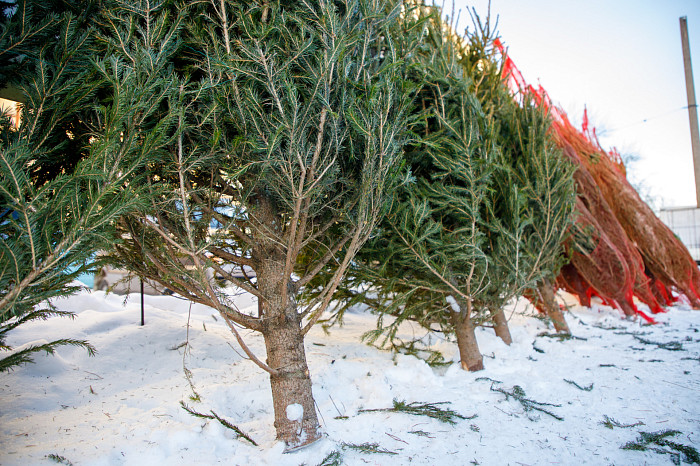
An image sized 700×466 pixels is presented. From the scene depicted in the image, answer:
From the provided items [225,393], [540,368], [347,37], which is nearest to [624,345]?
[540,368]

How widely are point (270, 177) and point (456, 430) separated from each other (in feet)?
7.35

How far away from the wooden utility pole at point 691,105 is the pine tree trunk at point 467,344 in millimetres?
9906

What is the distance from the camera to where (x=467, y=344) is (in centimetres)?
431

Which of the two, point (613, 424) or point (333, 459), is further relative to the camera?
point (613, 424)

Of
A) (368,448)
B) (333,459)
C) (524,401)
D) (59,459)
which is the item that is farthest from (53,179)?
(524,401)

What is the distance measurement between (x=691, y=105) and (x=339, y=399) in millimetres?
12413

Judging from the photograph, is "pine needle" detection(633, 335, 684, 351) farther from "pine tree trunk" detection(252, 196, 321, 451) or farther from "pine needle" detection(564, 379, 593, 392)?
"pine tree trunk" detection(252, 196, 321, 451)

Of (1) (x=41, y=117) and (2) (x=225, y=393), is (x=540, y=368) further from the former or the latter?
(1) (x=41, y=117)

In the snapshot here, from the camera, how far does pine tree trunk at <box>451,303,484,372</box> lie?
14.0ft

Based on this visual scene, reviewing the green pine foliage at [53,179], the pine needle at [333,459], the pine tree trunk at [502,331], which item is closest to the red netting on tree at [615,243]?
the pine tree trunk at [502,331]

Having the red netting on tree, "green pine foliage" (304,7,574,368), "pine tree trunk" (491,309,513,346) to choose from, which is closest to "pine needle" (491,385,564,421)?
"green pine foliage" (304,7,574,368)

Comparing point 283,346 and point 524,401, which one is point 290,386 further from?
point 524,401

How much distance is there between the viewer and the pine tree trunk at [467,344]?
14.0ft

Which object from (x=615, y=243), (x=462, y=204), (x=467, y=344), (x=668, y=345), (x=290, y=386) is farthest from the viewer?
(x=615, y=243)
